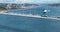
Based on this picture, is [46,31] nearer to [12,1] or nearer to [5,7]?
[12,1]

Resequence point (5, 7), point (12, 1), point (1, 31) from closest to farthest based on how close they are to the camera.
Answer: point (1, 31) < point (12, 1) < point (5, 7)

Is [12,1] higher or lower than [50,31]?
higher

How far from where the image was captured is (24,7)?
23922mm

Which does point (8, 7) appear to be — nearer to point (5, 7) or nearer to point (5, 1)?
point (5, 7)

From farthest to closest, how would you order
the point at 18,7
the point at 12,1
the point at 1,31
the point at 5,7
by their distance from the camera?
1. the point at 18,7
2. the point at 5,7
3. the point at 12,1
4. the point at 1,31

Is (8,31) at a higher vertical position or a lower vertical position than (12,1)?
lower

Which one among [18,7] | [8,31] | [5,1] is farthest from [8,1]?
[8,31]

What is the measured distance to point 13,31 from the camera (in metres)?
7.66

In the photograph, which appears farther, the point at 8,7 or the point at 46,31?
the point at 8,7

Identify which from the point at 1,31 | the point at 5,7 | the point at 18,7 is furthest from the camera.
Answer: the point at 18,7

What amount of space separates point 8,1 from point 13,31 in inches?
460

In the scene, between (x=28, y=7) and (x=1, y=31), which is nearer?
(x=1, y=31)

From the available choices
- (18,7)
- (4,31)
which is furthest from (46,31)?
(18,7)

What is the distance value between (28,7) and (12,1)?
5.84 meters
